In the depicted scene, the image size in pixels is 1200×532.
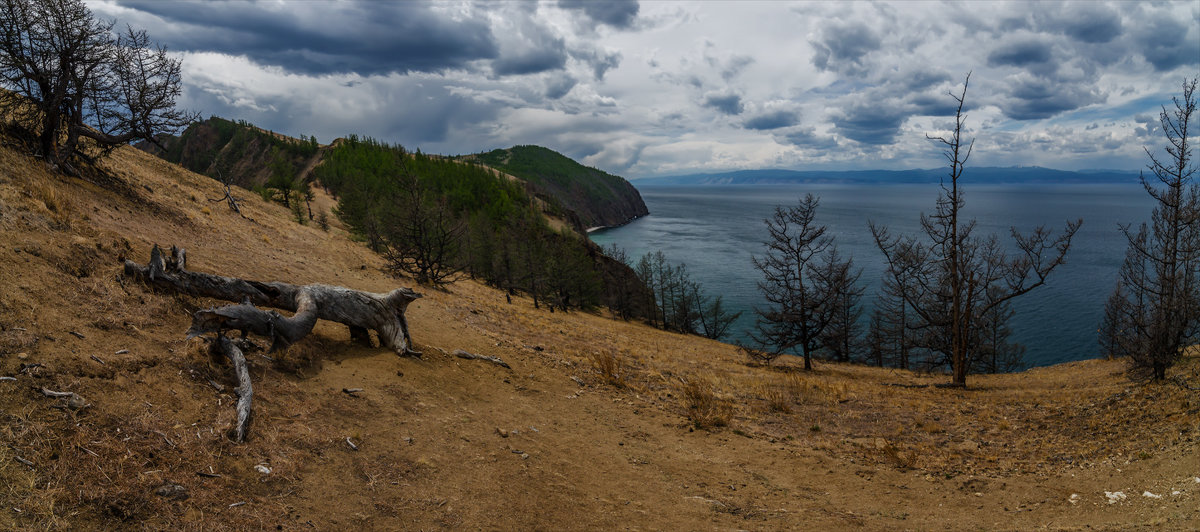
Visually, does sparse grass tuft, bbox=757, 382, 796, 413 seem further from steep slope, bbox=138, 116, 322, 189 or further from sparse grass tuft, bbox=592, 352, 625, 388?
steep slope, bbox=138, 116, 322, 189

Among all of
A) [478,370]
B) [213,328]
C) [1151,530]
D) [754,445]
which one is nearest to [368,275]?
[478,370]

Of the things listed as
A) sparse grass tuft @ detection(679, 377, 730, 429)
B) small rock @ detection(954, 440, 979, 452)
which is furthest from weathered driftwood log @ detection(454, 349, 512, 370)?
small rock @ detection(954, 440, 979, 452)

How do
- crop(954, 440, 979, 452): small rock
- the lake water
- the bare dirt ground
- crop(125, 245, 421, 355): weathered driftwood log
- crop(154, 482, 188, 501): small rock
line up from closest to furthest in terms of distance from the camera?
1. crop(154, 482, 188, 501): small rock
2. the bare dirt ground
3. crop(125, 245, 421, 355): weathered driftwood log
4. crop(954, 440, 979, 452): small rock
5. the lake water

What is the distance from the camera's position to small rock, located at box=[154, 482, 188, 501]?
5.17 m

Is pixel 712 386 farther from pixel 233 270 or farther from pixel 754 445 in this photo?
pixel 233 270

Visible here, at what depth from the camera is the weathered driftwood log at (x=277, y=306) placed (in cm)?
830

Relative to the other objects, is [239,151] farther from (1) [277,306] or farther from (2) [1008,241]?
(2) [1008,241]

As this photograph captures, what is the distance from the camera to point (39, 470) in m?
4.82

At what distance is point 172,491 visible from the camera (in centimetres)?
523

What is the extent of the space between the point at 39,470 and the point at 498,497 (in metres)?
4.51

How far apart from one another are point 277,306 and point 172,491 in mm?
5404

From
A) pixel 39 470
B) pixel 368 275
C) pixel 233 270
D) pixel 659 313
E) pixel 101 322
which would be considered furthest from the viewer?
pixel 659 313

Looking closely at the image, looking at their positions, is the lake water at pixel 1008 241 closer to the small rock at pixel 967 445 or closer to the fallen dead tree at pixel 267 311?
the small rock at pixel 967 445

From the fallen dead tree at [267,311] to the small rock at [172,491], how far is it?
122 cm
